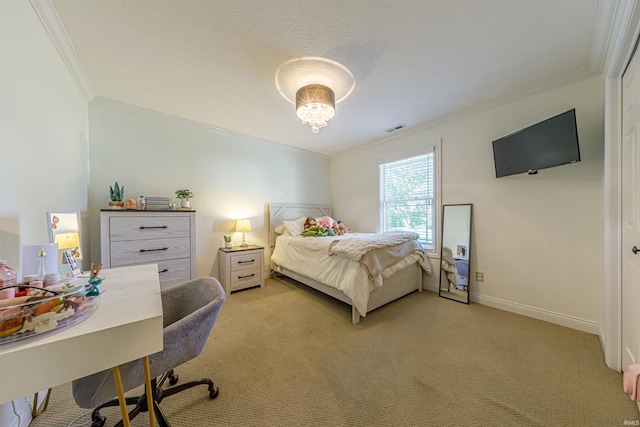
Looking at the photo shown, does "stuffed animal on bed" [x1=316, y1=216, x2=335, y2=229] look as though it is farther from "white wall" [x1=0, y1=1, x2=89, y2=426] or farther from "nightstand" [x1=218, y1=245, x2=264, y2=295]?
"white wall" [x1=0, y1=1, x2=89, y2=426]

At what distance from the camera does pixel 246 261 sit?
10.8 feet

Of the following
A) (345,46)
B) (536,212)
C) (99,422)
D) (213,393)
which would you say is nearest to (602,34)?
(536,212)

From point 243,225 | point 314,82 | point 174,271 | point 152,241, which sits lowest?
point 174,271

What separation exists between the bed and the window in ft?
1.69

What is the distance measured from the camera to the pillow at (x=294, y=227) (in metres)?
3.74

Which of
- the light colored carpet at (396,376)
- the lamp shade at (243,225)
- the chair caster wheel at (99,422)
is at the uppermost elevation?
the lamp shade at (243,225)

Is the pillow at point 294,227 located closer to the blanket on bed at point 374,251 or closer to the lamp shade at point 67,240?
the blanket on bed at point 374,251

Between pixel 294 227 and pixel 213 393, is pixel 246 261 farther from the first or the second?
pixel 213 393

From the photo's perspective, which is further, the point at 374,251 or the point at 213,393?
the point at 374,251

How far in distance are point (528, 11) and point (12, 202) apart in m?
3.31

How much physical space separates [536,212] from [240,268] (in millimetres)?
3672

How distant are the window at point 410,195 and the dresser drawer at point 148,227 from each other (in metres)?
3.06

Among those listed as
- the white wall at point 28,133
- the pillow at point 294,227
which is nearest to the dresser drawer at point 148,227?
the white wall at point 28,133

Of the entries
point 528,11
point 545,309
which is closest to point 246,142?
point 528,11
